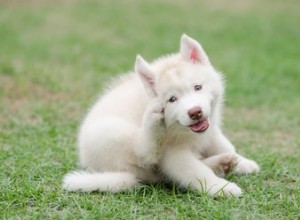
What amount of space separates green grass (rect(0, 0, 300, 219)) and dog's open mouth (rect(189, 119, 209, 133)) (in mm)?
444

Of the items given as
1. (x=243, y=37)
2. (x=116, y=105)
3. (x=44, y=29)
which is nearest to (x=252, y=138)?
(x=116, y=105)

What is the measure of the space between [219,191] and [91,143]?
3.18 ft

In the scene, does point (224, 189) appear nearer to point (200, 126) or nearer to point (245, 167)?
point (200, 126)

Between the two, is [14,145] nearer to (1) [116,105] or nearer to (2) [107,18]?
(1) [116,105]

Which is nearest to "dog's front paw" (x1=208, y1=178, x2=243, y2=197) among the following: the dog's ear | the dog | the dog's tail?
the dog

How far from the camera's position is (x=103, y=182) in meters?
4.16

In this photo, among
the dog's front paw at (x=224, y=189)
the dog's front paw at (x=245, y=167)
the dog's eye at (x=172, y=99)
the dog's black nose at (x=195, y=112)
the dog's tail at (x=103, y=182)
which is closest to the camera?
the dog's black nose at (x=195, y=112)

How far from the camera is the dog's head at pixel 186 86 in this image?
3.84 metres

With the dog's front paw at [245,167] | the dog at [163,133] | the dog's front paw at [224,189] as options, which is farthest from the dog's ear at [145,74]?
the dog's front paw at [245,167]

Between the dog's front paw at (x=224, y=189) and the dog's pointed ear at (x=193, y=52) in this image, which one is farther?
the dog's pointed ear at (x=193, y=52)

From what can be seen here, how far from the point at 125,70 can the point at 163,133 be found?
208 inches

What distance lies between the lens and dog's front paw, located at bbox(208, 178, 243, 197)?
404cm

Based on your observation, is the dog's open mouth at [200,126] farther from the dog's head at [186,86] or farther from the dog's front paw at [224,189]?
the dog's front paw at [224,189]

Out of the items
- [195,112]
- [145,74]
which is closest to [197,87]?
[195,112]
